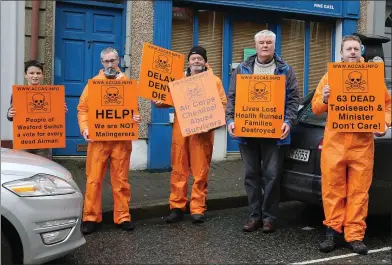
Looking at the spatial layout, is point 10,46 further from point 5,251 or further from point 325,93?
point 325,93

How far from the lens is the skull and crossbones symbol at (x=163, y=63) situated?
18.7ft

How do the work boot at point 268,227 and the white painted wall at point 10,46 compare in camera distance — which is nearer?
the work boot at point 268,227

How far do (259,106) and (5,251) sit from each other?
270 cm

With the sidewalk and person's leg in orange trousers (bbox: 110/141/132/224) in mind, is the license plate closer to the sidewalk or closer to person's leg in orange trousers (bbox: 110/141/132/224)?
the sidewalk

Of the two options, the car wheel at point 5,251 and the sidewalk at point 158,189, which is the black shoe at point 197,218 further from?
the car wheel at point 5,251

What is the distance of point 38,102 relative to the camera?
17.6ft

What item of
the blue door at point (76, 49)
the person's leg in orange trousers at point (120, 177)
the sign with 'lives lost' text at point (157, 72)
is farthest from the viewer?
the blue door at point (76, 49)

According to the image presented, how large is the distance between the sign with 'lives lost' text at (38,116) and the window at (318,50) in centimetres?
595

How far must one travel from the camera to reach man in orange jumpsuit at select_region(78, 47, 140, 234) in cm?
534

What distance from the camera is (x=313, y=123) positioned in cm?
527

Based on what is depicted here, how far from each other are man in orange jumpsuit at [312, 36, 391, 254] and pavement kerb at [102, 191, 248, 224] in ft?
6.59

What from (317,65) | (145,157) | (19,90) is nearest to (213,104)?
(19,90)

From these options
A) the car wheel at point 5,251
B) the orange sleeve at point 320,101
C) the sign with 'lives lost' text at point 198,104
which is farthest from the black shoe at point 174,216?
the car wheel at point 5,251

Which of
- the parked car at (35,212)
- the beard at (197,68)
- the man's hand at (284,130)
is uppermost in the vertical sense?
the beard at (197,68)
